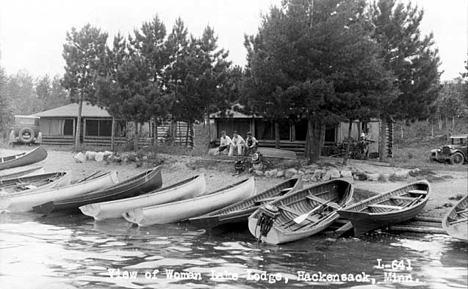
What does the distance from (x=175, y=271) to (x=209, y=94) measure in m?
13.2

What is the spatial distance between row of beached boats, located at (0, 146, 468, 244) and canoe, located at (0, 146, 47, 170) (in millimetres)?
1385

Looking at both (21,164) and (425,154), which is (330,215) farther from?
(21,164)

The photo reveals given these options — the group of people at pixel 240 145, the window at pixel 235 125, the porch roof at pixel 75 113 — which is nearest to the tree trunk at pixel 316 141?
the group of people at pixel 240 145

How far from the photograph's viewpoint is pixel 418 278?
6.18 metres

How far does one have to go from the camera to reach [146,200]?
11734 millimetres

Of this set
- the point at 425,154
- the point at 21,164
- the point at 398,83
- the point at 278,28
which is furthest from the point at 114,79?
the point at 425,154

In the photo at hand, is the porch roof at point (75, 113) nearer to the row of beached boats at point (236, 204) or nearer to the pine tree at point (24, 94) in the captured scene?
the row of beached boats at point (236, 204)

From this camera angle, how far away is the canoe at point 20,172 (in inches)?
595

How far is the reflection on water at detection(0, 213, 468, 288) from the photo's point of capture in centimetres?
634

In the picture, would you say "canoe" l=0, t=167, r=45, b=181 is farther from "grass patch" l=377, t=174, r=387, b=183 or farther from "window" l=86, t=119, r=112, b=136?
"grass patch" l=377, t=174, r=387, b=183

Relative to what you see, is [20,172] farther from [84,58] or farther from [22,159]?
[84,58]

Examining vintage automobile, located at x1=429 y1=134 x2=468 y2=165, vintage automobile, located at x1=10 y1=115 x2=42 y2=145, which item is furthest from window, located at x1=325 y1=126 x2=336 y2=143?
vintage automobile, located at x1=10 y1=115 x2=42 y2=145

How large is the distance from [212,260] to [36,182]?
8.69 m

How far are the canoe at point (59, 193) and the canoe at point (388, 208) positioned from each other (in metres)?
7.20
